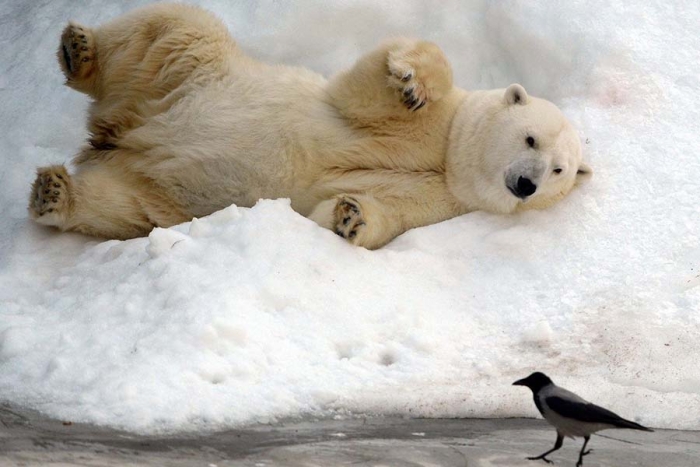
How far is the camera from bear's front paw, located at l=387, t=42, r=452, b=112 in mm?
4855

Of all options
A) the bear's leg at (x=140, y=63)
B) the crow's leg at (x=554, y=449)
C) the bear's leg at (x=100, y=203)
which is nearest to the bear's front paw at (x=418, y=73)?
the bear's leg at (x=140, y=63)

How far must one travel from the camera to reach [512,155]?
196 inches

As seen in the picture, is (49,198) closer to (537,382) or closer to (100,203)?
(100,203)

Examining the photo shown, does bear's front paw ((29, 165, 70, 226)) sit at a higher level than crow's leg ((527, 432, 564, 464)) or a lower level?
higher

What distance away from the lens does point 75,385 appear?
11.6ft

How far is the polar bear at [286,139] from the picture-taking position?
195 inches

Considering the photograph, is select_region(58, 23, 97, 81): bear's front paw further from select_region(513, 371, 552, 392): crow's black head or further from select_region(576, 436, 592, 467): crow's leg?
select_region(576, 436, 592, 467): crow's leg

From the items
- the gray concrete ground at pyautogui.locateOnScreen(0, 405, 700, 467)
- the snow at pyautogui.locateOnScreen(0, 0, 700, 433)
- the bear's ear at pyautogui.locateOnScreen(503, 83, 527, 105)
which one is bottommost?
the gray concrete ground at pyautogui.locateOnScreen(0, 405, 700, 467)

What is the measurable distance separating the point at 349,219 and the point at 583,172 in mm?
1242

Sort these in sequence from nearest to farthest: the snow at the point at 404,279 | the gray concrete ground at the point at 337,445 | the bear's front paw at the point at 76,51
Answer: the gray concrete ground at the point at 337,445 < the snow at the point at 404,279 < the bear's front paw at the point at 76,51

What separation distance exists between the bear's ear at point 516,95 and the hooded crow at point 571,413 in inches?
88.2

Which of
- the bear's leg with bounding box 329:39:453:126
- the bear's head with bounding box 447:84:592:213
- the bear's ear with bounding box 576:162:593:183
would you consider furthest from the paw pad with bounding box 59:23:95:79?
the bear's ear with bounding box 576:162:593:183

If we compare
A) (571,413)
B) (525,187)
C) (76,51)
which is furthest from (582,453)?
(76,51)

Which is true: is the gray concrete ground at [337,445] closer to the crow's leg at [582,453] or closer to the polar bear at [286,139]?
the crow's leg at [582,453]
